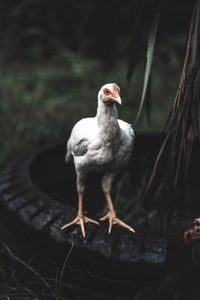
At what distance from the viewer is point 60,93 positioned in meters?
4.00

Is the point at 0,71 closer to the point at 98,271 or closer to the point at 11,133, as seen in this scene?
the point at 11,133

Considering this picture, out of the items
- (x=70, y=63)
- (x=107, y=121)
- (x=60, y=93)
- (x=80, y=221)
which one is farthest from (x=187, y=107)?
(x=70, y=63)

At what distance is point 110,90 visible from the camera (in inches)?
45.0

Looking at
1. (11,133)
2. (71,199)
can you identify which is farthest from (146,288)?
(11,133)

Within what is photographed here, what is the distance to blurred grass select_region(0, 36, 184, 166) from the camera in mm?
2934

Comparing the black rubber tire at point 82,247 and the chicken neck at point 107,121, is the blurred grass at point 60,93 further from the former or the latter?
the chicken neck at point 107,121

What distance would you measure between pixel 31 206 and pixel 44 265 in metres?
0.24

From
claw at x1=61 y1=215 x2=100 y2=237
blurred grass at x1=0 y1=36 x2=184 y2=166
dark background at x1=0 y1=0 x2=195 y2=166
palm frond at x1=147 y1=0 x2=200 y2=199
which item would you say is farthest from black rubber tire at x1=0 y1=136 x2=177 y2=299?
dark background at x1=0 y1=0 x2=195 y2=166

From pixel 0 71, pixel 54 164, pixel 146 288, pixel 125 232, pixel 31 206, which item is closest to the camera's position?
pixel 146 288

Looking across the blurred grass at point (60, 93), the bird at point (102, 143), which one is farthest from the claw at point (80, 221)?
the blurred grass at point (60, 93)

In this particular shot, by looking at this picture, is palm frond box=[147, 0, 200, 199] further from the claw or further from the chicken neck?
the claw

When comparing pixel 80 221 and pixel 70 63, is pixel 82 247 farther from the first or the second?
pixel 70 63

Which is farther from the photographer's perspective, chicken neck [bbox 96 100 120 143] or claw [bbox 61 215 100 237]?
claw [bbox 61 215 100 237]

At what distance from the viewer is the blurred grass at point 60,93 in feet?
9.62
